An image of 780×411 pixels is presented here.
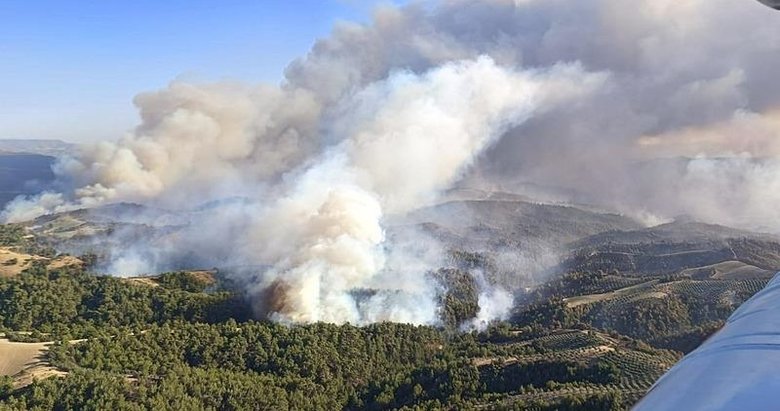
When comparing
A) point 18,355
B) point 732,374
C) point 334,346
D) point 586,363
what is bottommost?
point 586,363

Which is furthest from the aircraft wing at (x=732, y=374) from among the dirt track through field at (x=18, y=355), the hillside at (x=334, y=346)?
the dirt track through field at (x=18, y=355)

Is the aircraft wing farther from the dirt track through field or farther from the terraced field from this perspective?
the dirt track through field

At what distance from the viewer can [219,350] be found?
60.2 m

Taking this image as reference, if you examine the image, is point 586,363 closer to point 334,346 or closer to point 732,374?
point 334,346

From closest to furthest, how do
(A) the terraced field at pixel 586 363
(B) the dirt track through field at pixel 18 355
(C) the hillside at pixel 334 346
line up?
(C) the hillside at pixel 334 346 < (A) the terraced field at pixel 586 363 < (B) the dirt track through field at pixel 18 355

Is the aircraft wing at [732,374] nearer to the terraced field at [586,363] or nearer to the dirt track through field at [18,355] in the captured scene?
the terraced field at [586,363]

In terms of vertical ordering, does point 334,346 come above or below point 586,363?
above

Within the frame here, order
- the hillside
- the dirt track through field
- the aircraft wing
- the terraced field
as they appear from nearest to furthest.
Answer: the aircraft wing < the hillside < the terraced field < the dirt track through field

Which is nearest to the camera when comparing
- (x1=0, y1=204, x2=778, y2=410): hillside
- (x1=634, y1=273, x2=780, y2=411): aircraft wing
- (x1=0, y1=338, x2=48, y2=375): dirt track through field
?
(x1=634, y1=273, x2=780, y2=411): aircraft wing

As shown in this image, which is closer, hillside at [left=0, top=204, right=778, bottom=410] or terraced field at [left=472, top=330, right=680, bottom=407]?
hillside at [left=0, top=204, right=778, bottom=410]

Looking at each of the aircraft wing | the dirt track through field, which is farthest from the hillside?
the aircraft wing

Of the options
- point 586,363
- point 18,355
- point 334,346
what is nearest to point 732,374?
point 586,363

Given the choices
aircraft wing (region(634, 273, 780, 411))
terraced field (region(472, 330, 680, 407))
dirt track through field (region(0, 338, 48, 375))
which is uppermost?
dirt track through field (region(0, 338, 48, 375))

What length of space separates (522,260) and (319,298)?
106474mm
